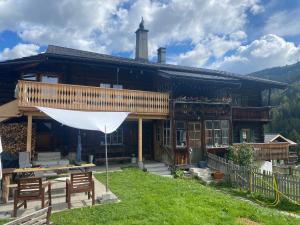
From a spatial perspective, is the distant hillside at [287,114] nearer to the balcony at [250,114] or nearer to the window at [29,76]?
the balcony at [250,114]

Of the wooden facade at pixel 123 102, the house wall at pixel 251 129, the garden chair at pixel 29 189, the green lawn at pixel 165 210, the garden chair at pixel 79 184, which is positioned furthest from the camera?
the house wall at pixel 251 129

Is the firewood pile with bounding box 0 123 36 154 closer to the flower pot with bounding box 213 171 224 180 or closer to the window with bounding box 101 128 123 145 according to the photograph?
the window with bounding box 101 128 123 145

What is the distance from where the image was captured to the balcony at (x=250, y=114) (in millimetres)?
21578

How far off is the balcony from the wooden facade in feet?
8.65

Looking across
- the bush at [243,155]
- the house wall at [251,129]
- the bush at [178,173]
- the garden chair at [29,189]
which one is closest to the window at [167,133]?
the bush at [178,173]

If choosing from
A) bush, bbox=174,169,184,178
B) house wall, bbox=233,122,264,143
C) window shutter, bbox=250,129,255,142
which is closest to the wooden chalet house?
bush, bbox=174,169,184,178

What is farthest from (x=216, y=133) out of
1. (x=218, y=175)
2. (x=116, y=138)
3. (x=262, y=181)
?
(x=116, y=138)

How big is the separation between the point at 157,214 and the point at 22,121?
12.6 metres

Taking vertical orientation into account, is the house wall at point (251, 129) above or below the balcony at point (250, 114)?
below

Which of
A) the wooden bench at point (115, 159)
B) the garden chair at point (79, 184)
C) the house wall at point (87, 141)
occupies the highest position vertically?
the house wall at point (87, 141)

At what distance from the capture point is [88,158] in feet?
56.3

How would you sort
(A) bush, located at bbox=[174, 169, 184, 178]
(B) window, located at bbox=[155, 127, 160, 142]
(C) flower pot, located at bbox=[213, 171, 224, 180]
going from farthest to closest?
(B) window, located at bbox=[155, 127, 160, 142], (A) bush, located at bbox=[174, 169, 184, 178], (C) flower pot, located at bbox=[213, 171, 224, 180]

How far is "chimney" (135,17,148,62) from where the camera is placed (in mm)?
24266

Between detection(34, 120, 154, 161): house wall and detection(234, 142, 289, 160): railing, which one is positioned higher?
detection(34, 120, 154, 161): house wall
